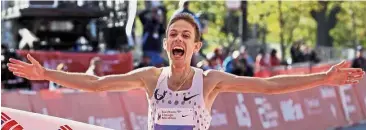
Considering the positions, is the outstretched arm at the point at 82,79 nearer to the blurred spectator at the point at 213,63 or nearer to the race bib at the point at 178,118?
the race bib at the point at 178,118

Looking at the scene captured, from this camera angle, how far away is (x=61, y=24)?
21.8 m

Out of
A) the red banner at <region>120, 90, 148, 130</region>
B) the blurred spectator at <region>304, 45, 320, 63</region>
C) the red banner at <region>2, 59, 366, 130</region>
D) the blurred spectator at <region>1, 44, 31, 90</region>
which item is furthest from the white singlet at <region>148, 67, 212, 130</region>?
the blurred spectator at <region>304, 45, 320, 63</region>

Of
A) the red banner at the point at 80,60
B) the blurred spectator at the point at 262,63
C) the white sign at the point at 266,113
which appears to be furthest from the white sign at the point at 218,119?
the blurred spectator at the point at 262,63

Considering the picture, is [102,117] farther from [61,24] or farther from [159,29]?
[61,24]

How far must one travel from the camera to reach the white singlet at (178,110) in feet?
15.8

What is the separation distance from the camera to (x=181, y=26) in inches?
194

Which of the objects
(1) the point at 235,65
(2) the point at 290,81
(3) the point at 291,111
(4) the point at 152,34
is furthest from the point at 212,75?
(4) the point at 152,34

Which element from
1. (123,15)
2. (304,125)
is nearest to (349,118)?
(304,125)

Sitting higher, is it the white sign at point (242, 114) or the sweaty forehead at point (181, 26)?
the sweaty forehead at point (181, 26)

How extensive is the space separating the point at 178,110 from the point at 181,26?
462mm

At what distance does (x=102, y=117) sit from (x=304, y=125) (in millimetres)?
4828

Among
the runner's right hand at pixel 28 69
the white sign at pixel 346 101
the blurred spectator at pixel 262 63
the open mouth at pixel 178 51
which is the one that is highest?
the open mouth at pixel 178 51

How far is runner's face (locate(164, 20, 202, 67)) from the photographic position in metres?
4.87

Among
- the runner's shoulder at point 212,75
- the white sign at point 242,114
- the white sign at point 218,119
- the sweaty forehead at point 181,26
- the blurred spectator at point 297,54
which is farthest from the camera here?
the blurred spectator at point 297,54
